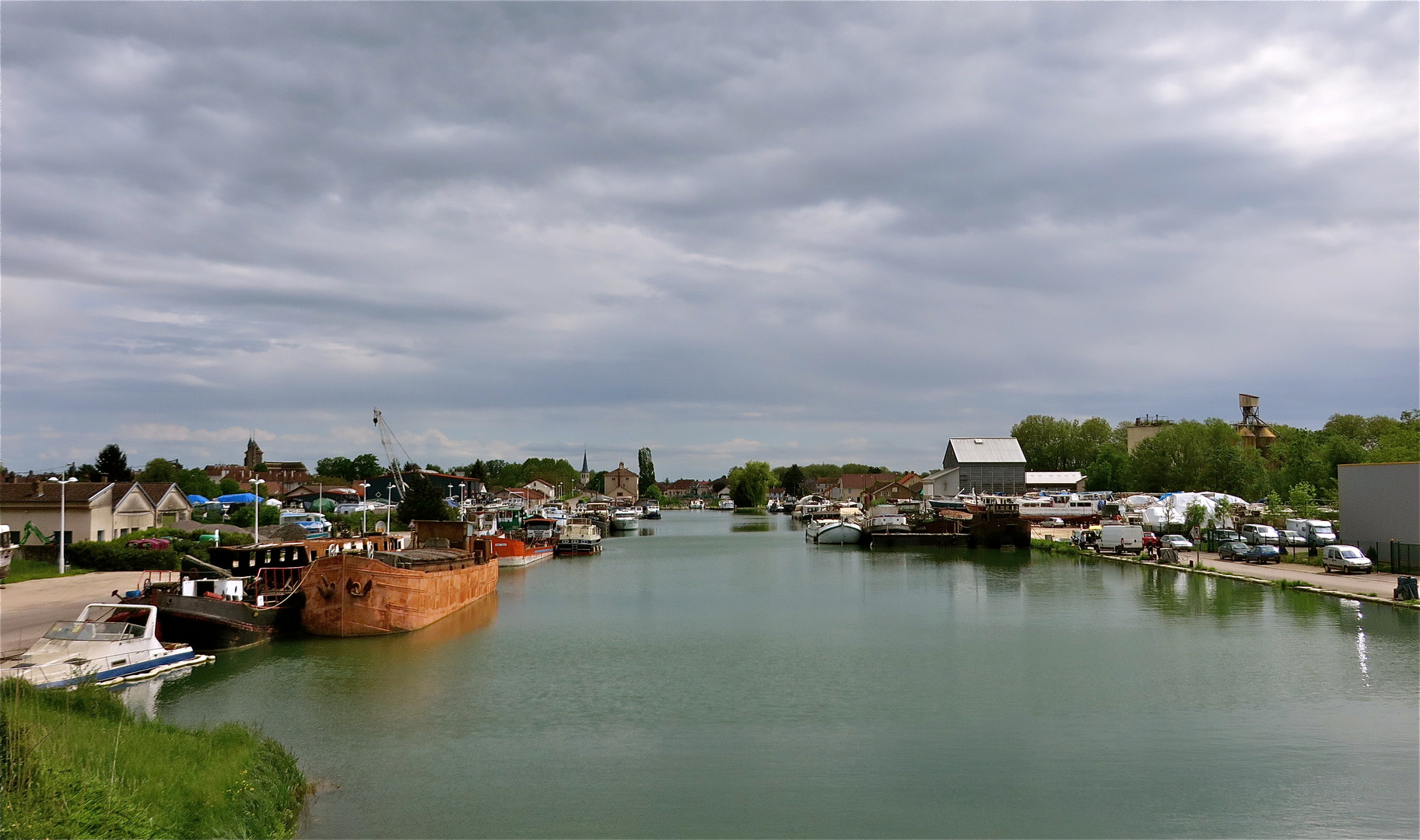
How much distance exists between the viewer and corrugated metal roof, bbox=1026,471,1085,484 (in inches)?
5560

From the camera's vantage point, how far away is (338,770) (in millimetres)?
17734

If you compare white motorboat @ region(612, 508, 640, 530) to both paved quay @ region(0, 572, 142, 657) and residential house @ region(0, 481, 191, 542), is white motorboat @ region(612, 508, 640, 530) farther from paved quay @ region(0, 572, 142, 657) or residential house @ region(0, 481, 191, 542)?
paved quay @ region(0, 572, 142, 657)

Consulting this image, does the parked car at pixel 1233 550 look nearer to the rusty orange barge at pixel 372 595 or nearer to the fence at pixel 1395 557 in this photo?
the fence at pixel 1395 557

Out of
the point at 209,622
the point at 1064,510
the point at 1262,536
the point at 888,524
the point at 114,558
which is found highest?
the point at 114,558

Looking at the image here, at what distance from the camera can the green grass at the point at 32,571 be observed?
1559 inches

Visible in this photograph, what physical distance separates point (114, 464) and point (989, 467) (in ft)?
363

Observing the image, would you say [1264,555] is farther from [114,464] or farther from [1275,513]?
[114,464]

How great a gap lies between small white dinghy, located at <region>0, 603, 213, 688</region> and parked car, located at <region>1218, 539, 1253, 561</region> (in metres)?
54.8

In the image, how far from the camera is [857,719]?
21969 millimetres

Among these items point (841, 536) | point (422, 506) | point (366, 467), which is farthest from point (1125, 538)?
point (366, 467)

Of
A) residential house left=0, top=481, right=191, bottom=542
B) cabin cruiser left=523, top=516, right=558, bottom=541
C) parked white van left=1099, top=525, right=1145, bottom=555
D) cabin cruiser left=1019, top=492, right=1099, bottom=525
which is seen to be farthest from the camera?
cabin cruiser left=1019, top=492, right=1099, bottom=525

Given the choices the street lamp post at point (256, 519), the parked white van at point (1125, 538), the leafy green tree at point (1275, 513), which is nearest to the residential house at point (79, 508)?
the street lamp post at point (256, 519)

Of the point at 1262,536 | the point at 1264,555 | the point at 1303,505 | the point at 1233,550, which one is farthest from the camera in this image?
the point at 1303,505

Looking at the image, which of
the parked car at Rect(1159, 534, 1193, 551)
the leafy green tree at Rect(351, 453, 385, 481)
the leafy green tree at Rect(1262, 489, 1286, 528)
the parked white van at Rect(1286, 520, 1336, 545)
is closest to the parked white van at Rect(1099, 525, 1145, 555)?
the parked car at Rect(1159, 534, 1193, 551)
